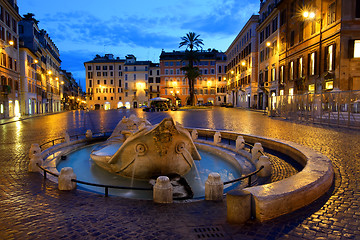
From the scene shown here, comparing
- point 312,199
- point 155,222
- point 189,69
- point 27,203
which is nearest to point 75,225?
point 155,222

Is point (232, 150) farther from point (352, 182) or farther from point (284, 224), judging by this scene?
point (284, 224)

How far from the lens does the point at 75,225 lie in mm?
3582

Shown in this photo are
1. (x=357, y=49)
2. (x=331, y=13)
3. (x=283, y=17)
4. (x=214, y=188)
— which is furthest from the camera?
(x=283, y=17)

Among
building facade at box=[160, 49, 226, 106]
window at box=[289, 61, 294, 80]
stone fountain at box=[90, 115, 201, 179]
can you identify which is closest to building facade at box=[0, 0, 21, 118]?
stone fountain at box=[90, 115, 201, 179]

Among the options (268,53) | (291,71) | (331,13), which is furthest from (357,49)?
(268,53)

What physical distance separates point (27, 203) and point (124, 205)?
1.68 metres

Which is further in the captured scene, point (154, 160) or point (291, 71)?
point (291, 71)

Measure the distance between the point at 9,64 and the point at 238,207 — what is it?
38922mm

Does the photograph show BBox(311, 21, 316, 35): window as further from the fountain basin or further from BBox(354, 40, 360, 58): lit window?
the fountain basin

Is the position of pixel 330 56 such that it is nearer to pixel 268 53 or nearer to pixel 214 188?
pixel 268 53

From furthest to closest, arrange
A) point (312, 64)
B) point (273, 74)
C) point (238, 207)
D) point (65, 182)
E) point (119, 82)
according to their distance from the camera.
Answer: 1. point (119, 82)
2. point (273, 74)
3. point (312, 64)
4. point (65, 182)
5. point (238, 207)

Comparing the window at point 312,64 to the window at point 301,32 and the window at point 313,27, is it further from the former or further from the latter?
the window at point 301,32

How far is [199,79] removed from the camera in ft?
270

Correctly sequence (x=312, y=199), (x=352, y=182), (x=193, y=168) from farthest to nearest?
(x=193, y=168), (x=352, y=182), (x=312, y=199)
